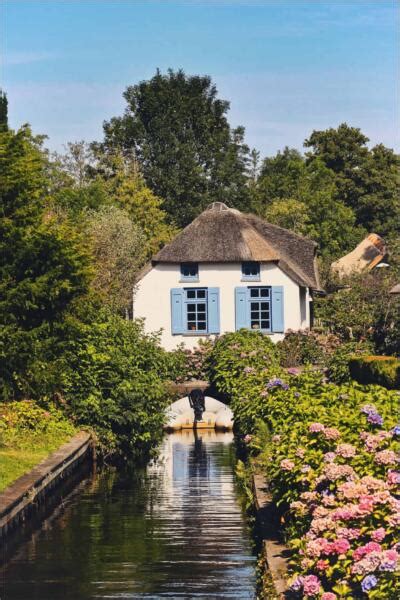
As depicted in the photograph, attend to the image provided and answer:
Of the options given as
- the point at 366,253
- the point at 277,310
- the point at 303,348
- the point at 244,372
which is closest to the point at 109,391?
the point at 244,372

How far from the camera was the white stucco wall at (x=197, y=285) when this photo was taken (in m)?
41.1

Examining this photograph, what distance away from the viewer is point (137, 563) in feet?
41.3

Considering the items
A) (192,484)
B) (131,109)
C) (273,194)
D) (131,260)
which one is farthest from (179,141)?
(192,484)

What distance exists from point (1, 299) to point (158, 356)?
5365 millimetres

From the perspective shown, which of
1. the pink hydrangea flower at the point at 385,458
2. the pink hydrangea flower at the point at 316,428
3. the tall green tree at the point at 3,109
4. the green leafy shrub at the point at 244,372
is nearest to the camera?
the pink hydrangea flower at the point at 385,458

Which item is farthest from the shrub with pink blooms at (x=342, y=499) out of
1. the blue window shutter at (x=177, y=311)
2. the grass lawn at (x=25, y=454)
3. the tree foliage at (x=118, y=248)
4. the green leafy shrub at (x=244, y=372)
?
the tree foliage at (x=118, y=248)

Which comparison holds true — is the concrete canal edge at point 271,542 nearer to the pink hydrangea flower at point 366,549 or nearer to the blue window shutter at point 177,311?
the pink hydrangea flower at point 366,549

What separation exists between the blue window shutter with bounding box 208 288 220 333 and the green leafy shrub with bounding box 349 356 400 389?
26.9ft

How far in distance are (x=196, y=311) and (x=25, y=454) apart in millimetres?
23756

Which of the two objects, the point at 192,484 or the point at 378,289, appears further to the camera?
the point at 378,289

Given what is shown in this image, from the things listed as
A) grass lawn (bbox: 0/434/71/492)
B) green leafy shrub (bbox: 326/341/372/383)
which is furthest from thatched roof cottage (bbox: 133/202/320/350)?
grass lawn (bbox: 0/434/71/492)

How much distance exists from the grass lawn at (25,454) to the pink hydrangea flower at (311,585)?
716 centimetres

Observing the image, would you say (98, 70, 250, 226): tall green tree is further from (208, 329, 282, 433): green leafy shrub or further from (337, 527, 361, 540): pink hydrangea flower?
(337, 527, 361, 540): pink hydrangea flower

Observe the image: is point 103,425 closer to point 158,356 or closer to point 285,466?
point 158,356
